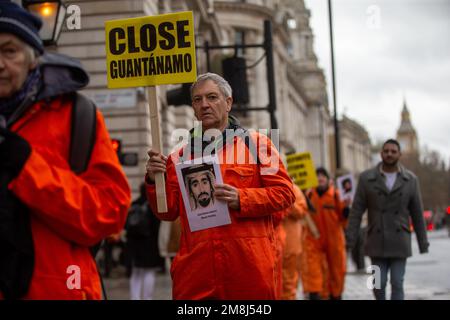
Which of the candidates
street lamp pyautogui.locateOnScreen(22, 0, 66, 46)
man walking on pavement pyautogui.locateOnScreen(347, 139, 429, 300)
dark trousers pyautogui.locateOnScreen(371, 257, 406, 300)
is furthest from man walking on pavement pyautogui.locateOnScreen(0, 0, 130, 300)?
man walking on pavement pyautogui.locateOnScreen(347, 139, 429, 300)

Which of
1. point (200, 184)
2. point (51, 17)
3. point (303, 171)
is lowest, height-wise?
point (200, 184)

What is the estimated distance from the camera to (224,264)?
4.99m

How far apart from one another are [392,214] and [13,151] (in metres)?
6.72

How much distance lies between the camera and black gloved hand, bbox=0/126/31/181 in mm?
3295

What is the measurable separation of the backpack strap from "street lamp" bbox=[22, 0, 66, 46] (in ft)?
16.1

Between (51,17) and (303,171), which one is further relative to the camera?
(303,171)

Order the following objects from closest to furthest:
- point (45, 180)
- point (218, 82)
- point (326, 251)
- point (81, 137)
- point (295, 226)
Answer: point (45, 180), point (81, 137), point (218, 82), point (295, 226), point (326, 251)

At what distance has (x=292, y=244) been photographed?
12727 millimetres

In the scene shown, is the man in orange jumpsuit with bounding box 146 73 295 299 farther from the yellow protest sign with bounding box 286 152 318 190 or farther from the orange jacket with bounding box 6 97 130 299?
the yellow protest sign with bounding box 286 152 318 190

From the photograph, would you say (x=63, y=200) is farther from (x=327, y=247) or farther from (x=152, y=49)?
(x=327, y=247)

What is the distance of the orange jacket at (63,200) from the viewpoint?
3.31 m

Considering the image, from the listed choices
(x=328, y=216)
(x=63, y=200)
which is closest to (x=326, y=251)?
(x=328, y=216)
